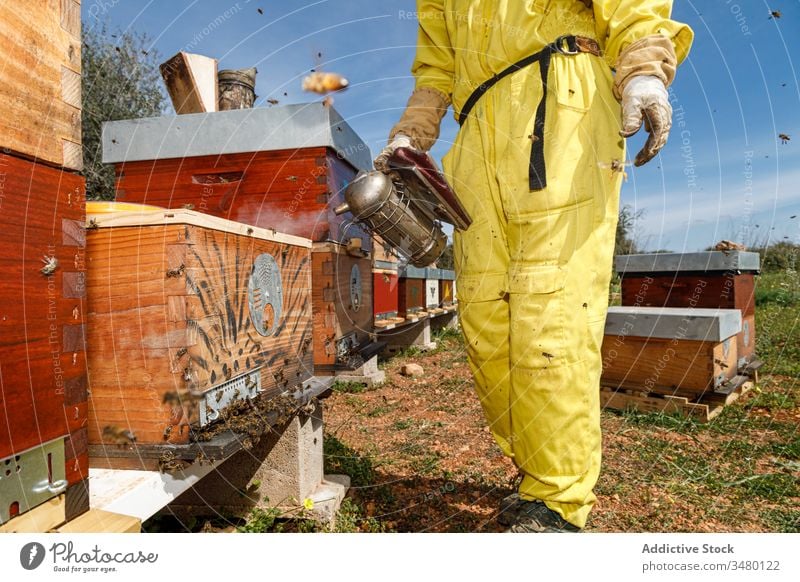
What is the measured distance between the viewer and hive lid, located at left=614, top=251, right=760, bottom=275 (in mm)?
3881

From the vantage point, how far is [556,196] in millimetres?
1553

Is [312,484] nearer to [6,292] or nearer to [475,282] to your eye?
[475,282]

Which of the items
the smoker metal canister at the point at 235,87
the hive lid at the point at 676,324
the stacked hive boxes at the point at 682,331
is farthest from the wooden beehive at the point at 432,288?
the smoker metal canister at the point at 235,87

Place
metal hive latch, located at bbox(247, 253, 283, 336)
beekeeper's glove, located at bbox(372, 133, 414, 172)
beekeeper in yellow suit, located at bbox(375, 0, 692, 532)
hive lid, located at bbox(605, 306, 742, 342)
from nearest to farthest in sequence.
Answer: beekeeper in yellow suit, located at bbox(375, 0, 692, 532) → metal hive latch, located at bbox(247, 253, 283, 336) → beekeeper's glove, located at bbox(372, 133, 414, 172) → hive lid, located at bbox(605, 306, 742, 342)

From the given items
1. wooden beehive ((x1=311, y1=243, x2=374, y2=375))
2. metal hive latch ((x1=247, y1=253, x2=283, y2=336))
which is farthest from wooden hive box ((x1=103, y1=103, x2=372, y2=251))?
metal hive latch ((x1=247, y1=253, x2=283, y2=336))

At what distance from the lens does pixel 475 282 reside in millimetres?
1821

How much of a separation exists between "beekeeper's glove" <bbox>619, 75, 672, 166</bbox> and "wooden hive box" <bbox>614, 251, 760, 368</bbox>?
9.87 ft

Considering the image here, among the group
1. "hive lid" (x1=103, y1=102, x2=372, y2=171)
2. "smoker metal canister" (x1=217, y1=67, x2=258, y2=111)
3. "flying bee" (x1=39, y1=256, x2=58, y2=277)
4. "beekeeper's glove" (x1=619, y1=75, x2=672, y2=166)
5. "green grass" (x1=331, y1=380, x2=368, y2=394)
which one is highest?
"smoker metal canister" (x1=217, y1=67, x2=258, y2=111)

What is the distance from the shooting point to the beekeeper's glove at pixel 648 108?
4.61 ft

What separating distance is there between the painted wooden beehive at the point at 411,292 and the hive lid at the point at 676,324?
269 centimetres

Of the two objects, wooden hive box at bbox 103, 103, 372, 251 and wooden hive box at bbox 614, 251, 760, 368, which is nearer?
wooden hive box at bbox 103, 103, 372, 251

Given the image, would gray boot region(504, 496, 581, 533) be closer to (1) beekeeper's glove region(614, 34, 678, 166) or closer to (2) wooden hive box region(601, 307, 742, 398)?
(1) beekeeper's glove region(614, 34, 678, 166)

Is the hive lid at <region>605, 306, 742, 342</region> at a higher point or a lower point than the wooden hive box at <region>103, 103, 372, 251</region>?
lower
